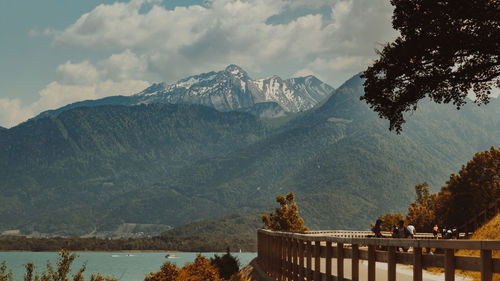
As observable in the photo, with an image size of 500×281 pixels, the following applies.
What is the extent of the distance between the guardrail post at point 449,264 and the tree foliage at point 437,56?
10674 millimetres

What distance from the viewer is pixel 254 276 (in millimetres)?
30875

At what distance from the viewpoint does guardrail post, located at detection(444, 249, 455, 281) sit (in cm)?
940

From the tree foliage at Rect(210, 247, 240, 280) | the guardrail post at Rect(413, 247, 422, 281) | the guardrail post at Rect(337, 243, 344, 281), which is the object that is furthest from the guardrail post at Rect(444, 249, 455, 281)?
the tree foliage at Rect(210, 247, 240, 280)

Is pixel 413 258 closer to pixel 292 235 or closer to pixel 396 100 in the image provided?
pixel 292 235

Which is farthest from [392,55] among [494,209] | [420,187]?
[420,187]

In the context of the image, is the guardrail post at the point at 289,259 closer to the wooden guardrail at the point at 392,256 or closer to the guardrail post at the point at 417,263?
the wooden guardrail at the point at 392,256

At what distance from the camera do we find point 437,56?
20438 millimetres

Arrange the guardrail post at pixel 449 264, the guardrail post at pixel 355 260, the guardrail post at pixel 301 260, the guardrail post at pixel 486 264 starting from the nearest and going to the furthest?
1. the guardrail post at pixel 486 264
2. the guardrail post at pixel 449 264
3. the guardrail post at pixel 355 260
4. the guardrail post at pixel 301 260

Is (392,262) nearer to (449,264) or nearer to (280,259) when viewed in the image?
(449,264)

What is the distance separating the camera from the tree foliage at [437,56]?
62.1 feet

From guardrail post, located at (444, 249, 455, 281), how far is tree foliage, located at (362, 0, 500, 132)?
10.7m

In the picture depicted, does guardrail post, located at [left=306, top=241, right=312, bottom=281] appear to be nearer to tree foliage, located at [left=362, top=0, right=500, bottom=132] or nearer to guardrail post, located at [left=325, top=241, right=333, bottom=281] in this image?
guardrail post, located at [left=325, top=241, right=333, bottom=281]

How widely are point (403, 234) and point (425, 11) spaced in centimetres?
938

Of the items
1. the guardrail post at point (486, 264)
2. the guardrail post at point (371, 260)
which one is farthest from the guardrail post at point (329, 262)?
the guardrail post at point (486, 264)
